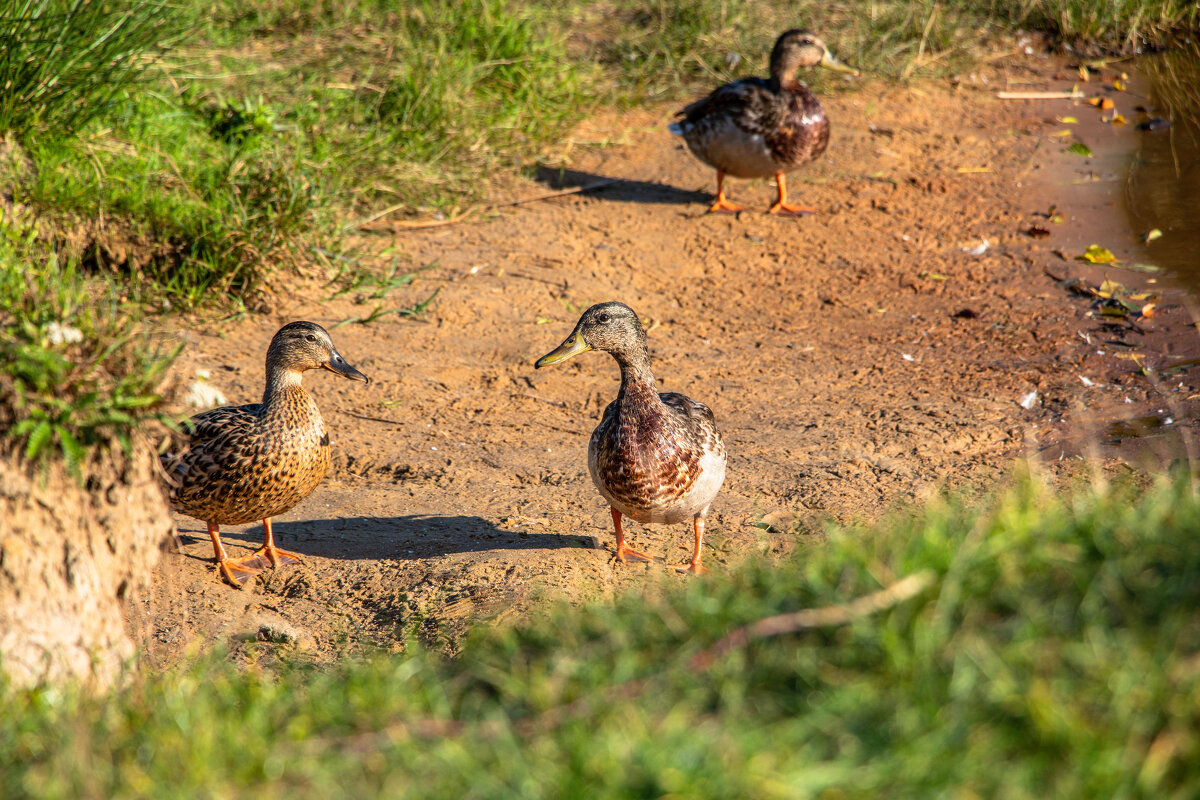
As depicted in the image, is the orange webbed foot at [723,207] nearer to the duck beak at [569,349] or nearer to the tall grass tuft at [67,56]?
the duck beak at [569,349]

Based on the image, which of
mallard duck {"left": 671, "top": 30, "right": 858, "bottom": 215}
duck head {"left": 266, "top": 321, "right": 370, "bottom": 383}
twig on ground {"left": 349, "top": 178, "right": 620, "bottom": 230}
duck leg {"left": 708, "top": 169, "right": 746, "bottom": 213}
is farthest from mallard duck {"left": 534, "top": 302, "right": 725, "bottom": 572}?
duck leg {"left": 708, "top": 169, "right": 746, "bottom": 213}

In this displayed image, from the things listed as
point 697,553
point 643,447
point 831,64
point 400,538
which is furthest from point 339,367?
point 831,64

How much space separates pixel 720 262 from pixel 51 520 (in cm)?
550

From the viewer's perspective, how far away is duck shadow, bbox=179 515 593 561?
4.62 m

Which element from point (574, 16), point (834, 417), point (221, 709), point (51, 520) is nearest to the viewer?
point (221, 709)

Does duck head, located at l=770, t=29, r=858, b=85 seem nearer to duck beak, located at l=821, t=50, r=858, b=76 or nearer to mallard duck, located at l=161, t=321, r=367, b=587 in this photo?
duck beak, located at l=821, t=50, r=858, b=76

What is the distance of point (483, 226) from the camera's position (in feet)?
25.4

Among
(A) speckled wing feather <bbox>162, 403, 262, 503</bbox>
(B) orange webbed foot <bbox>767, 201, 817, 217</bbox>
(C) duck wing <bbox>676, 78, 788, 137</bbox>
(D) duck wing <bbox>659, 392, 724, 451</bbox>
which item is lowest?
(B) orange webbed foot <bbox>767, 201, 817, 217</bbox>

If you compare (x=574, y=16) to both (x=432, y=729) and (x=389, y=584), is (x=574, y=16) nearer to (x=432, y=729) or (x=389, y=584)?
(x=389, y=584)

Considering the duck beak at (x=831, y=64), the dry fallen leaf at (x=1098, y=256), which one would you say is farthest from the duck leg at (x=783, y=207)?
the dry fallen leaf at (x=1098, y=256)

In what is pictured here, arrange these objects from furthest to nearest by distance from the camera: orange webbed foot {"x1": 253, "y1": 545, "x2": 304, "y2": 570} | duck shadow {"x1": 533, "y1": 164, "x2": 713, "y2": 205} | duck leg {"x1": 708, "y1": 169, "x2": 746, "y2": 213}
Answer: duck shadow {"x1": 533, "y1": 164, "x2": 713, "y2": 205} < duck leg {"x1": 708, "y1": 169, "x2": 746, "y2": 213} < orange webbed foot {"x1": 253, "y1": 545, "x2": 304, "y2": 570}

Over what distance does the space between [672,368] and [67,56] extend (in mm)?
3927

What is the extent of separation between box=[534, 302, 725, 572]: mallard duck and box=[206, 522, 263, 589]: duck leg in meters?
1.53

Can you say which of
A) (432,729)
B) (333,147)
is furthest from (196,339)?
(432,729)
